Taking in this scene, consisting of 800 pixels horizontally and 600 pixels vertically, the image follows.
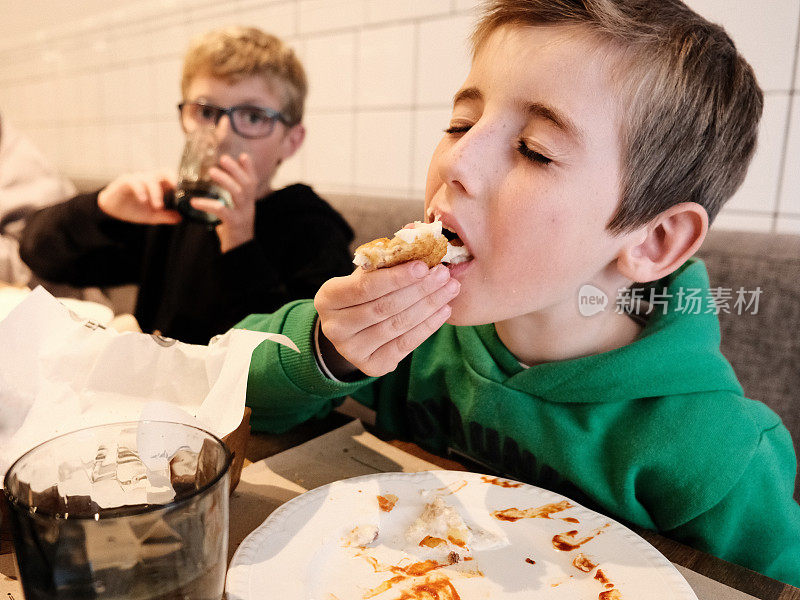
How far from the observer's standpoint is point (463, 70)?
53.3 inches

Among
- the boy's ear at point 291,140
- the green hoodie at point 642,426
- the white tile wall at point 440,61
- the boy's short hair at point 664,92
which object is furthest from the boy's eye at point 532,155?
the boy's ear at point 291,140

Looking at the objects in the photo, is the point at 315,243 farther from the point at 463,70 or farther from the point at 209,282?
the point at 463,70

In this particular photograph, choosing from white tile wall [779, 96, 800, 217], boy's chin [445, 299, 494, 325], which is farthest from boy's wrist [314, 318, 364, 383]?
white tile wall [779, 96, 800, 217]

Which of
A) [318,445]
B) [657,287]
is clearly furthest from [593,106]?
[318,445]

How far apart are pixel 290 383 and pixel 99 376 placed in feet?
0.80

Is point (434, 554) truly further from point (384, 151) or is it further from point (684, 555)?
point (384, 151)

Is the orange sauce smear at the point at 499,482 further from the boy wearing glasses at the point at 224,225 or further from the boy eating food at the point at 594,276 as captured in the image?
the boy wearing glasses at the point at 224,225

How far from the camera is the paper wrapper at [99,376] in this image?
1.68 feet

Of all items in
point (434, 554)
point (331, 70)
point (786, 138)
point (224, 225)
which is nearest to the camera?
point (434, 554)

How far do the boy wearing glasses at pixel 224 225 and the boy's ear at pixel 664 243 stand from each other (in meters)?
0.69

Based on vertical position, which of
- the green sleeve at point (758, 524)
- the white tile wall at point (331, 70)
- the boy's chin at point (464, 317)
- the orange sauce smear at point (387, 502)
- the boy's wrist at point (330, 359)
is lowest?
the green sleeve at point (758, 524)

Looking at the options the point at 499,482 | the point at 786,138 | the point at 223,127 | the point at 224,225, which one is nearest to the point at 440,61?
the point at 223,127

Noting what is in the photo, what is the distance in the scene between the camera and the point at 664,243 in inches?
30.9

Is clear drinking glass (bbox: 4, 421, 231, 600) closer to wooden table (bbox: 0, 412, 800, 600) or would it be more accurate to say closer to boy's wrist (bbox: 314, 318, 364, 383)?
wooden table (bbox: 0, 412, 800, 600)
